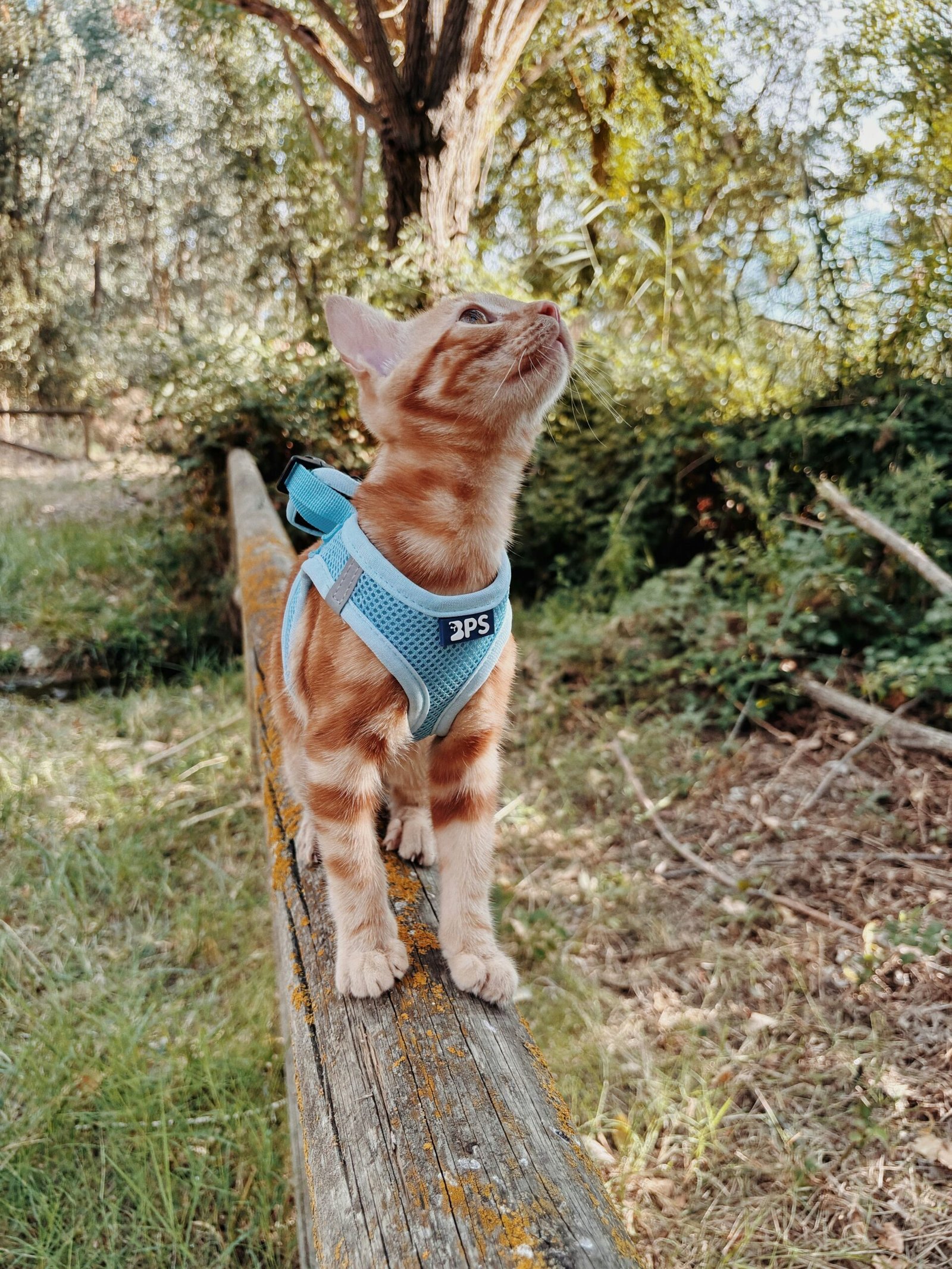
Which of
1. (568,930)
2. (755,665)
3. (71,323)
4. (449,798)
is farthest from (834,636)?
(71,323)

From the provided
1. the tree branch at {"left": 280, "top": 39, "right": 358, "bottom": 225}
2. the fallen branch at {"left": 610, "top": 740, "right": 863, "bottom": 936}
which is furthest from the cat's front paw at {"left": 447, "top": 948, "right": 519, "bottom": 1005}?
the tree branch at {"left": 280, "top": 39, "right": 358, "bottom": 225}

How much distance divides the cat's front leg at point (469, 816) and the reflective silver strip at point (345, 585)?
32cm

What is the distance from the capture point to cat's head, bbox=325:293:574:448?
1.57 m

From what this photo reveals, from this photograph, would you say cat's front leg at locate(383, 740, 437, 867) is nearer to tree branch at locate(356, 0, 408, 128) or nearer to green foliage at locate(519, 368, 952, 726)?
green foliage at locate(519, 368, 952, 726)

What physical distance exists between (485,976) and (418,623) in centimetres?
61

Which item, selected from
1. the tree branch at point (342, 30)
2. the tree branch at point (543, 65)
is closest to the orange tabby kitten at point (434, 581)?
the tree branch at point (342, 30)

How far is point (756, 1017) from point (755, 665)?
1.91 metres

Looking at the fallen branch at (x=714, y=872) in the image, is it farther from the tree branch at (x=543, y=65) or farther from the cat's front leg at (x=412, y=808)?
the tree branch at (x=543, y=65)

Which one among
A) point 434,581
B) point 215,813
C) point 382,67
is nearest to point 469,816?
point 434,581

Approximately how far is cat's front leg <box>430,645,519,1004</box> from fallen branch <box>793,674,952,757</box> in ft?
7.81

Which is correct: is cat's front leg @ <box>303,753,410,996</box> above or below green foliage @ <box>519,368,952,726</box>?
above

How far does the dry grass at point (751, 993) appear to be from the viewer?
1.97 meters

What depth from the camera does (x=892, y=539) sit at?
3.75m

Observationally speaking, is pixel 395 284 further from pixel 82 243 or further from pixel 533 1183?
pixel 82 243
